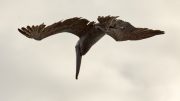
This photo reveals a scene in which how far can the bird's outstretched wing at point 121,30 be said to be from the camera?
24.4 meters

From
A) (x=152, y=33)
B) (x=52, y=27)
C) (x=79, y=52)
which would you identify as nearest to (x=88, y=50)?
(x=79, y=52)

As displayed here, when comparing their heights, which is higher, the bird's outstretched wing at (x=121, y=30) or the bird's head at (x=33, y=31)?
the bird's outstretched wing at (x=121, y=30)

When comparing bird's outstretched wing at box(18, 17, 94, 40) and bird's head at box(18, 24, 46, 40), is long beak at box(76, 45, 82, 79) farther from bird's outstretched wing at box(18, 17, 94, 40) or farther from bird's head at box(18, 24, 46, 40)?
bird's head at box(18, 24, 46, 40)

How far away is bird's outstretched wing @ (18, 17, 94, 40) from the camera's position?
89.3 feet

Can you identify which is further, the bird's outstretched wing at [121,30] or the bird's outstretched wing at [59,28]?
the bird's outstretched wing at [59,28]

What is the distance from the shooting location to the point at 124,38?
80.1 feet

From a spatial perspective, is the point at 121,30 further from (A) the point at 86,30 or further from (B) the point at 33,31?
(B) the point at 33,31

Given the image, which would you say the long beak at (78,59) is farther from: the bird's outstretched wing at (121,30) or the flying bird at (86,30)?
the bird's outstretched wing at (121,30)

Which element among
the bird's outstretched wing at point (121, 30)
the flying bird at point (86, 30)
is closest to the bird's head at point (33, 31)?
the flying bird at point (86, 30)

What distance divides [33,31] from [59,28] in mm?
1374

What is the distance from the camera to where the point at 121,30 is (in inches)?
992

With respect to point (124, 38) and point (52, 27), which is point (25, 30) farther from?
point (124, 38)

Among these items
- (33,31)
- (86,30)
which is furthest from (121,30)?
(33,31)

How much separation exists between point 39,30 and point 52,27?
0.79 meters
